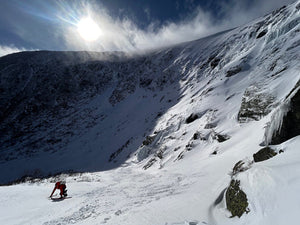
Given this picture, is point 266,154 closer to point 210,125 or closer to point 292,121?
point 292,121

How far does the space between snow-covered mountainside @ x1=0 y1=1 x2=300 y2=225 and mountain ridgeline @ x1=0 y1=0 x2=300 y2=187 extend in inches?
7.0

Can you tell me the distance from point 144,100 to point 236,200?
4282 cm

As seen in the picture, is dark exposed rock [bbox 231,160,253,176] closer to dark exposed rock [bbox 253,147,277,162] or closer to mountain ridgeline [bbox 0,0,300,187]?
dark exposed rock [bbox 253,147,277,162]

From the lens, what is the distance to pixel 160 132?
888 inches

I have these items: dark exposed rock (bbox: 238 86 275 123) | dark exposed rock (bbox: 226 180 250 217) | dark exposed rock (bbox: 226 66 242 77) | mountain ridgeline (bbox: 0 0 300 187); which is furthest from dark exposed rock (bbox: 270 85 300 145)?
dark exposed rock (bbox: 226 66 242 77)

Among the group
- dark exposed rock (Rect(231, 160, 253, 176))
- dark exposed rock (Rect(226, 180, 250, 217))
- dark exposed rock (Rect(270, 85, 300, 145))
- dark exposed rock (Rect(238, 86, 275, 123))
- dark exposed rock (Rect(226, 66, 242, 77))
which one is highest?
dark exposed rock (Rect(226, 66, 242, 77))

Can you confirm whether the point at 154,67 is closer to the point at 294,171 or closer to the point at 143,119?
the point at 143,119

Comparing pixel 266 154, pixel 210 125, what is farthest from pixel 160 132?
pixel 266 154

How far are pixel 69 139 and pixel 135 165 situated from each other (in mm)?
26744

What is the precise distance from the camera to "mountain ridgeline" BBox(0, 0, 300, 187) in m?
14.1

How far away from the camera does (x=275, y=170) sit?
134 inches

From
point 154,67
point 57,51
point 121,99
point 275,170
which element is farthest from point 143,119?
point 57,51

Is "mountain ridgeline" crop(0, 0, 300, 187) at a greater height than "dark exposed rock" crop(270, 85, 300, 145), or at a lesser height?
greater

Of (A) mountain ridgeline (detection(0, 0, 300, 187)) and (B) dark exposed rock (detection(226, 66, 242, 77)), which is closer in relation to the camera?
(A) mountain ridgeline (detection(0, 0, 300, 187))
